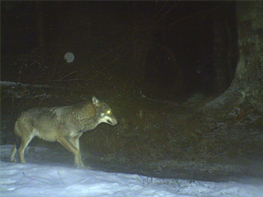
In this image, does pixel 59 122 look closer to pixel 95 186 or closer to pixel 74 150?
pixel 74 150

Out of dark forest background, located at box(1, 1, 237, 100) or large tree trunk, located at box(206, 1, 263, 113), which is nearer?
large tree trunk, located at box(206, 1, 263, 113)

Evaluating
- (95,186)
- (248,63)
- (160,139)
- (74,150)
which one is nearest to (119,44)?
(160,139)

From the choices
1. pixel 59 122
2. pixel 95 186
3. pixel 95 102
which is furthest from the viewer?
pixel 95 102

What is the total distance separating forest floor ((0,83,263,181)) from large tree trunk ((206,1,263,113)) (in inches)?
14.9

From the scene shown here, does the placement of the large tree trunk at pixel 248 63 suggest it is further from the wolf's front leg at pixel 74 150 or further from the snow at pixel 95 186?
the wolf's front leg at pixel 74 150

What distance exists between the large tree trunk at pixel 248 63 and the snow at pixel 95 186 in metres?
4.28

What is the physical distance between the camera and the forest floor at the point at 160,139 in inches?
281

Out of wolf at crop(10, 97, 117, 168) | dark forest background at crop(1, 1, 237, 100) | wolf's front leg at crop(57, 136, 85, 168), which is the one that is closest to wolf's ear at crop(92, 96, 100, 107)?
wolf at crop(10, 97, 117, 168)

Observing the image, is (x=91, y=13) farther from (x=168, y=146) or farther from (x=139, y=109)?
(x=168, y=146)

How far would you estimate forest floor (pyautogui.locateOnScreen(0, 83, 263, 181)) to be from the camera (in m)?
7.14

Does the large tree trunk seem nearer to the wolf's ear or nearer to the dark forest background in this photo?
the dark forest background

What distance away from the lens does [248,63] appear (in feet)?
31.1

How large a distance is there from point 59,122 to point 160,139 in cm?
359

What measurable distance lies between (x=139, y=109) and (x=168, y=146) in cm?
261
